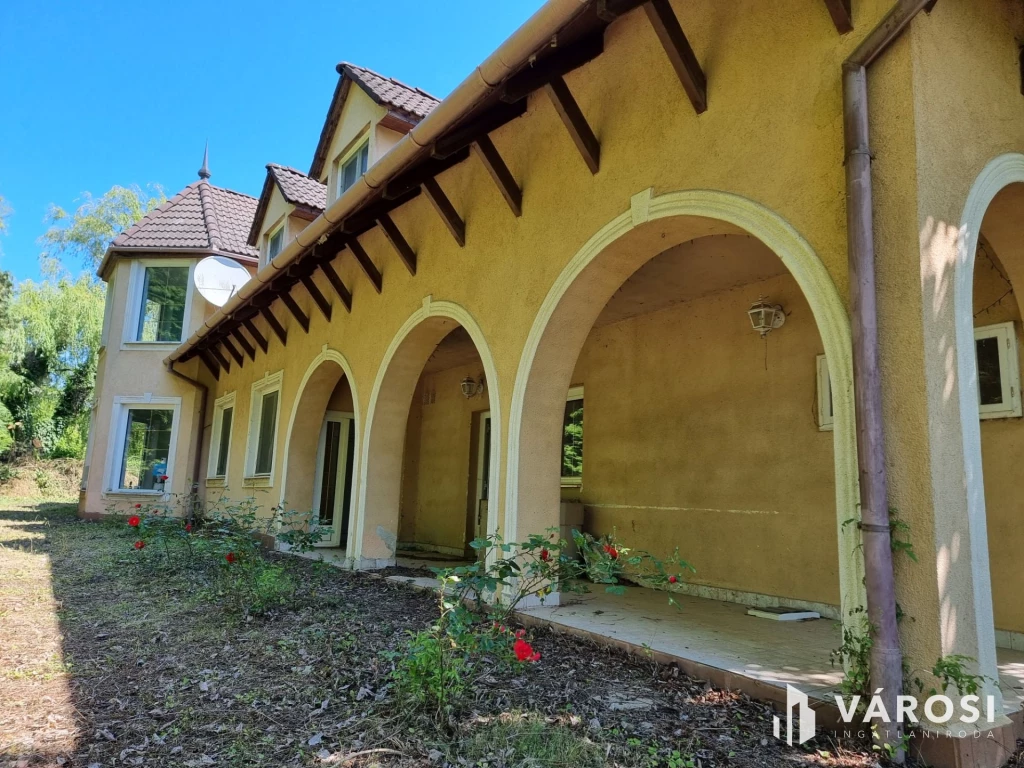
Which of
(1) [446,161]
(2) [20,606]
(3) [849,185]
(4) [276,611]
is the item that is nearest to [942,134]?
(3) [849,185]

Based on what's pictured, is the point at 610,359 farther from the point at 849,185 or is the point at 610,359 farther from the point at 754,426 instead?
the point at 849,185

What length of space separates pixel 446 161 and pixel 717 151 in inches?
126

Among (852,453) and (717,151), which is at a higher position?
(717,151)

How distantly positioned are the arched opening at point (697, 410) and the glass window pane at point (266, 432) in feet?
19.8

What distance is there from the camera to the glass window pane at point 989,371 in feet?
14.8

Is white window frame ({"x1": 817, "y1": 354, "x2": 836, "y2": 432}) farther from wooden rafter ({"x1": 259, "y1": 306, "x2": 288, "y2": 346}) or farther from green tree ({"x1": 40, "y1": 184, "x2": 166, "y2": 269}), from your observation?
green tree ({"x1": 40, "y1": 184, "x2": 166, "y2": 269})

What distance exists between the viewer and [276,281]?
8859 mm

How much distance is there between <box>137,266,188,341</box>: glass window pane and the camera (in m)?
14.6

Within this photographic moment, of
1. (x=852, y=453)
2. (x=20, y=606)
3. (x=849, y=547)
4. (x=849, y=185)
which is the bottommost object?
(x=20, y=606)

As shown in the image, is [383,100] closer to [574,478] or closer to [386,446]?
[386,446]

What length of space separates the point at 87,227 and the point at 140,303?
14.2m

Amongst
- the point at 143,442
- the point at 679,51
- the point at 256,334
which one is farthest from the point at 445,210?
the point at 143,442

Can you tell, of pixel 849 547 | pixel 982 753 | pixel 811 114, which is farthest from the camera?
pixel 811 114

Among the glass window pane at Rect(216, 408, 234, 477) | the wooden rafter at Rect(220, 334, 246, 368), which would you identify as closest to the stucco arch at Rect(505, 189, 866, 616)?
the wooden rafter at Rect(220, 334, 246, 368)
